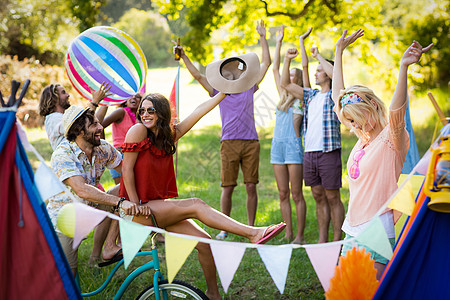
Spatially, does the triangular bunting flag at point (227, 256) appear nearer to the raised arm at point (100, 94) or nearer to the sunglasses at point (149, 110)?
the sunglasses at point (149, 110)

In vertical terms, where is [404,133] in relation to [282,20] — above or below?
below

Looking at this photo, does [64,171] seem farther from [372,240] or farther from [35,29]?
[35,29]

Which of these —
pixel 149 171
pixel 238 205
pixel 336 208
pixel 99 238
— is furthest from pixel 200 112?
pixel 238 205

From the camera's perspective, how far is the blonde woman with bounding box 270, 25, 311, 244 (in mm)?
4797

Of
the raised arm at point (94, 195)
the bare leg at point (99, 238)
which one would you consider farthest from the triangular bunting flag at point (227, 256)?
the bare leg at point (99, 238)

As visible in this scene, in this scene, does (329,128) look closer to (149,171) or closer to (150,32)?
(149,171)

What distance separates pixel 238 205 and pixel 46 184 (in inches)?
174

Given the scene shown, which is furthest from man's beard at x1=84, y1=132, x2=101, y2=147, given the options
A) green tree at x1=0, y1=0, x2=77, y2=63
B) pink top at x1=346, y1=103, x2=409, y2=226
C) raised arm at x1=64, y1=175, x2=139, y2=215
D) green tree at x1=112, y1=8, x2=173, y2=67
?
green tree at x1=112, y1=8, x2=173, y2=67

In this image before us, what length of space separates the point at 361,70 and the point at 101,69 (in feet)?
48.6

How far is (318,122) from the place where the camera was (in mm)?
4414

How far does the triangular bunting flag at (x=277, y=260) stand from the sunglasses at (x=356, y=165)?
79 cm

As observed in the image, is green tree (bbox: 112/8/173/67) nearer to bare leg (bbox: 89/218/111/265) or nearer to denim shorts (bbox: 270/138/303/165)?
denim shorts (bbox: 270/138/303/165)

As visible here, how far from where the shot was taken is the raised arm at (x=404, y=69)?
223 cm

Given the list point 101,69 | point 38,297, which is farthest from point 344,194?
point 38,297
